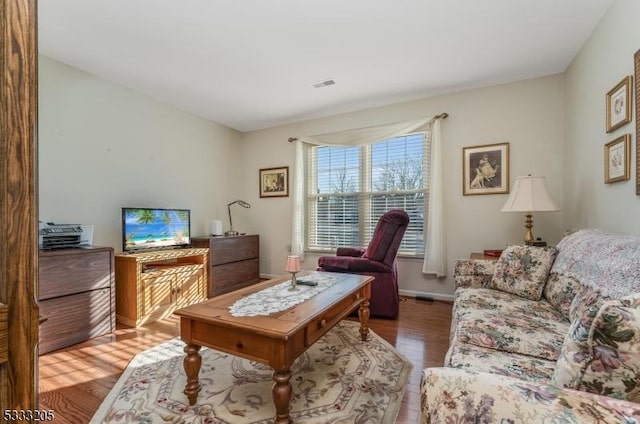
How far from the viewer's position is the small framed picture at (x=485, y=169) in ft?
10.6

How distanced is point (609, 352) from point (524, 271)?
1586mm

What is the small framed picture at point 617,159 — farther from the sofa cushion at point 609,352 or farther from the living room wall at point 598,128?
the sofa cushion at point 609,352

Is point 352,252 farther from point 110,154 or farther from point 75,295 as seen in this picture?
point 110,154

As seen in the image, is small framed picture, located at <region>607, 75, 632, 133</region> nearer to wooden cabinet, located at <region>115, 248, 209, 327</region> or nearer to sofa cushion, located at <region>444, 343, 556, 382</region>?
sofa cushion, located at <region>444, 343, 556, 382</region>

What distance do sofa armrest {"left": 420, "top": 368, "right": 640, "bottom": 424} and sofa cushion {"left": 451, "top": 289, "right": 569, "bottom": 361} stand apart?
2.36ft

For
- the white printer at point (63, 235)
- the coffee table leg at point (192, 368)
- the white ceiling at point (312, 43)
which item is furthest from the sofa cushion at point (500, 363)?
the white printer at point (63, 235)

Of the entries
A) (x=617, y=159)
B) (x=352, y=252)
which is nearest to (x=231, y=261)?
(x=352, y=252)

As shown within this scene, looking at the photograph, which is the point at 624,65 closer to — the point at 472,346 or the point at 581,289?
the point at 581,289

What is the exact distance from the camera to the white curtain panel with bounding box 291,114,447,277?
3432mm

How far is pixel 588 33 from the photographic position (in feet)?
7.71

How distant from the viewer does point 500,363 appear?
1181 millimetres

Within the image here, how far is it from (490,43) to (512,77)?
2.80 feet

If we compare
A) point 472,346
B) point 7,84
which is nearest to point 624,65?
point 472,346

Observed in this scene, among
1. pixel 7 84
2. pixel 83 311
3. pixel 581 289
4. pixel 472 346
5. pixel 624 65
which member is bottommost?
pixel 83 311
